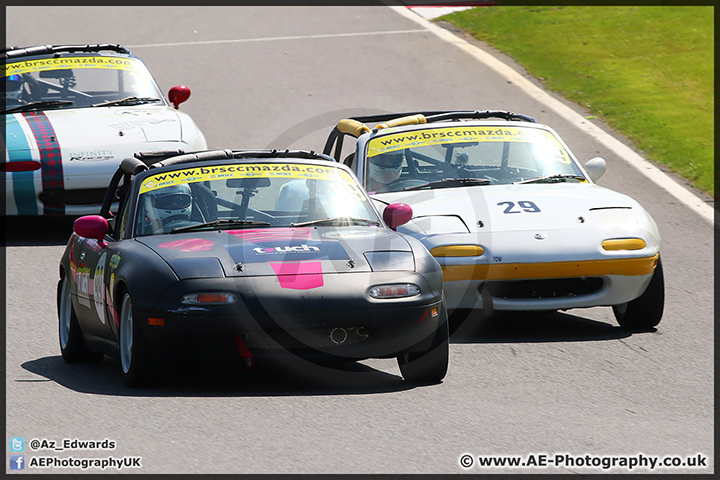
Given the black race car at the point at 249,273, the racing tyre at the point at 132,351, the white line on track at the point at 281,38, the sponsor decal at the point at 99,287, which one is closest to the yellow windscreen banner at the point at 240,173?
the black race car at the point at 249,273

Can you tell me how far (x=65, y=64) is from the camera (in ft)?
41.9

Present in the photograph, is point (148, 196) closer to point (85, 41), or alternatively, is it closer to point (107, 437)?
point (107, 437)

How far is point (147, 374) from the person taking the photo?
6.29 m

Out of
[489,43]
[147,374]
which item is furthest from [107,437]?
[489,43]

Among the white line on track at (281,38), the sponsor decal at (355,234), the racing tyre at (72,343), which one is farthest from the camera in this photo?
the white line on track at (281,38)

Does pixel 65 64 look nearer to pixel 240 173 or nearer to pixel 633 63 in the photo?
pixel 240 173

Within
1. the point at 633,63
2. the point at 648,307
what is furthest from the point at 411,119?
the point at 633,63

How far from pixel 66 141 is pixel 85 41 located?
10.8 meters

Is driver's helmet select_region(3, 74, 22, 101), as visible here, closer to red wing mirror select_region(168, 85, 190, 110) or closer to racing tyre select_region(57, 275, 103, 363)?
red wing mirror select_region(168, 85, 190, 110)

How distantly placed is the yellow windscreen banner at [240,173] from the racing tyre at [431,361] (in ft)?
4.81

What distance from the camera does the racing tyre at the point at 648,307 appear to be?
8.20 metres

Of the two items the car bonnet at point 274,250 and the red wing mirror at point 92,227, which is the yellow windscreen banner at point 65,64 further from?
the car bonnet at point 274,250

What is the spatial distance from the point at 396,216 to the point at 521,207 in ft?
4.77

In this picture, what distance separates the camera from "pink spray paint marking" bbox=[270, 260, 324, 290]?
620 centimetres
